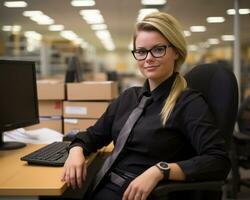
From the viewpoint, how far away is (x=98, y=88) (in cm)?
221

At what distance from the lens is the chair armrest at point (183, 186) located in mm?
1115

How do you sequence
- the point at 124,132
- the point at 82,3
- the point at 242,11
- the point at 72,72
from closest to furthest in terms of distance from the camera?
1. the point at 124,132
2. the point at 72,72
3. the point at 242,11
4. the point at 82,3

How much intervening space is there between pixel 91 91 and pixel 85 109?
0.41 ft

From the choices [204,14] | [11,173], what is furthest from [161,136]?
[204,14]

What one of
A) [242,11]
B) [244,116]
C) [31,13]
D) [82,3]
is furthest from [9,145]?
[31,13]

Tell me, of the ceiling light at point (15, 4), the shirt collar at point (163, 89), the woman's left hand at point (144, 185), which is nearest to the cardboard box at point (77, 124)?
the shirt collar at point (163, 89)

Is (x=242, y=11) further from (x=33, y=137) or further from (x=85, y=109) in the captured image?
(x=33, y=137)

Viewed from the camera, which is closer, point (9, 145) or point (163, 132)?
point (163, 132)

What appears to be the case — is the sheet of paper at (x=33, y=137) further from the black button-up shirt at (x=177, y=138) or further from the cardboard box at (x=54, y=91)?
the black button-up shirt at (x=177, y=138)

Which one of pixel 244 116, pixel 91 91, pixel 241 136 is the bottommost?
pixel 241 136

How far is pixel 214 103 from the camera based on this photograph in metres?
1.38

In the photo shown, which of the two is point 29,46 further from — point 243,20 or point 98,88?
point 98,88

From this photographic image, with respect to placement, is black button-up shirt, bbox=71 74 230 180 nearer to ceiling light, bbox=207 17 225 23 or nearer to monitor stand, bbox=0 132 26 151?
monitor stand, bbox=0 132 26 151

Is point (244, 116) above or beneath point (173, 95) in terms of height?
beneath
